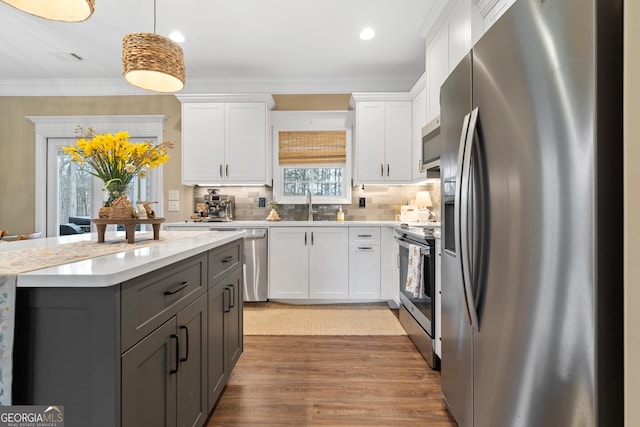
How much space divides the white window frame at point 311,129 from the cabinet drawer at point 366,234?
660 millimetres

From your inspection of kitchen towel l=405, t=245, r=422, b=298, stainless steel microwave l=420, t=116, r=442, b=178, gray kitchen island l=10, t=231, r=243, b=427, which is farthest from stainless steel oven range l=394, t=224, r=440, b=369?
gray kitchen island l=10, t=231, r=243, b=427

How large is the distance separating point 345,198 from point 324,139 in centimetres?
83

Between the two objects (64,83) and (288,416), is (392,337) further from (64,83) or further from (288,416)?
(64,83)

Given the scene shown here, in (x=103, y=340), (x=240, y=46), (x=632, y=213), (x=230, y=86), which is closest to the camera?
(x=632, y=213)

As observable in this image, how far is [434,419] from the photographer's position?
167 cm

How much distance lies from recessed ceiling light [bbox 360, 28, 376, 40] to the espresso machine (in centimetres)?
247

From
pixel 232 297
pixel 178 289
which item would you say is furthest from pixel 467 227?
pixel 232 297

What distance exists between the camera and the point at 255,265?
144 inches

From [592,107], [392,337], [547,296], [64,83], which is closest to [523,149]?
[592,107]

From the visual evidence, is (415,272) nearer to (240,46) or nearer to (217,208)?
(217,208)

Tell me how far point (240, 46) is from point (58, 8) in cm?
214

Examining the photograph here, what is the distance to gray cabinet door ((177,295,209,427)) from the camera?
4.04ft

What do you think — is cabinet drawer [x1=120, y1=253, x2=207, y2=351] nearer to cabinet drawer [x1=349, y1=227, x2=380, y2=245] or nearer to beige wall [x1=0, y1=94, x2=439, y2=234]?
cabinet drawer [x1=349, y1=227, x2=380, y2=245]

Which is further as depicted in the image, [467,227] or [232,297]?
[232,297]
